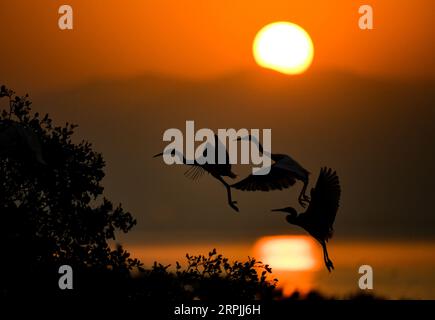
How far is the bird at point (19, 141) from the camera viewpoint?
19.7 meters

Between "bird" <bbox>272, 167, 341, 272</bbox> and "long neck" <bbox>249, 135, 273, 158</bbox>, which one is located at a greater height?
"long neck" <bbox>249, 135, 273, 158</bbox>

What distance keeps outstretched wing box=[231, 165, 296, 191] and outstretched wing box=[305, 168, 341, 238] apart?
63.9 inches

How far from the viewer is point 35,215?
20.2 m

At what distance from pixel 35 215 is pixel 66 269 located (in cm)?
133

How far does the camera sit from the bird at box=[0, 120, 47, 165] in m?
19.7

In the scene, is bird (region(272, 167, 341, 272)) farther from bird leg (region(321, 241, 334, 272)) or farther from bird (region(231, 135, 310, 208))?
bird (region(231, 135, 310, 208))

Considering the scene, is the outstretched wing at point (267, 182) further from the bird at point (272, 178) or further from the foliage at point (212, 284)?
the foliage at point (212, 284)

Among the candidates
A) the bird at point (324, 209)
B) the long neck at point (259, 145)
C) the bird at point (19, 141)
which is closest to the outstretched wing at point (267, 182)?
the long neck at point (259, 145)

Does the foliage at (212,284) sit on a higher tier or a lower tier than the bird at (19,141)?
lower

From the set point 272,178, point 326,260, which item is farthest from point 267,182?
point 326,260

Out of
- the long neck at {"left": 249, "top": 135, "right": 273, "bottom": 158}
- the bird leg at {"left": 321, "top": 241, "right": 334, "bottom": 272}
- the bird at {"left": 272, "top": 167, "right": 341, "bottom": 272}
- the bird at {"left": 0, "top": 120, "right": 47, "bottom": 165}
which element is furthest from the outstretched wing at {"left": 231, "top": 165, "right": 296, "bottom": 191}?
the bird at {"left": 0, "top": 120, "right": 47, "bottom": 165}

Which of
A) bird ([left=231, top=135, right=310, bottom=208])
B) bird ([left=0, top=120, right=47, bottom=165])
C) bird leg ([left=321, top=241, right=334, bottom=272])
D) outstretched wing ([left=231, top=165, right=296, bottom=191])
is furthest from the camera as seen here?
outstretched wing ([left=231, top=165, right=296, bottom=191])
